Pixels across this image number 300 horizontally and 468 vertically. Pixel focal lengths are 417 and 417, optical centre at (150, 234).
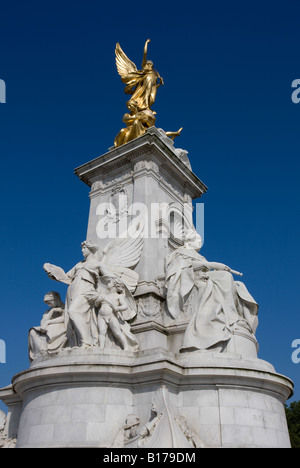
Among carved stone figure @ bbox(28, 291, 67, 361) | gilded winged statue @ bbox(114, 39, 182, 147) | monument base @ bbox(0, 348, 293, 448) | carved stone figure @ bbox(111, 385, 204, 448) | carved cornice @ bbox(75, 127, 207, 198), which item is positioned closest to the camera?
carved stone figure @ bbox(111, 385, 204, 448)

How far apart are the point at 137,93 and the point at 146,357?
1127 cm

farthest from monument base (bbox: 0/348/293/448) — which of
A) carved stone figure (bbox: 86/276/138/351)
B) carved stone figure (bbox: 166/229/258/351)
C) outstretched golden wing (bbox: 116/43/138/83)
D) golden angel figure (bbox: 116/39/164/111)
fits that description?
outstretched golden wing (bbox: 116/43/138/83)

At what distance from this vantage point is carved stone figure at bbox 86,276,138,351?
9.80 metres

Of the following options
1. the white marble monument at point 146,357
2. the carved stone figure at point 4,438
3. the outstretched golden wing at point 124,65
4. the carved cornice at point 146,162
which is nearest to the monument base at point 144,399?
the white marble monument at point 146,357

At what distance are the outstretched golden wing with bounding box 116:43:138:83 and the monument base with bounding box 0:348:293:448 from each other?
11.9 m

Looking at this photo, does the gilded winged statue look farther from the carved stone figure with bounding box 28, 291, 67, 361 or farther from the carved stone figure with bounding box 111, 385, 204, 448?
the carved stone figure with bounding box 111, 385, 204, 448

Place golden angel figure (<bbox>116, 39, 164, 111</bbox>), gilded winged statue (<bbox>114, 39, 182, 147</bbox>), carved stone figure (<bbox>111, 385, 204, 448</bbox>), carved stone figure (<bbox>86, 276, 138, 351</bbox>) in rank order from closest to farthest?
carved stone figure (<bbox>111, 385, 204, 448</bbox>)
carved stone figure (<bbox>86, 276, 138, 351</bbox>)
gilded winged statue (<bbox>114, 39, 182, 147</bbox>)
golden angel figure (<bbox>116, 39, 164, 111</bbox>)

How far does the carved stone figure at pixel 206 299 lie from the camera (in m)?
9.84

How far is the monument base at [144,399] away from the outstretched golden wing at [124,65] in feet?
39.1

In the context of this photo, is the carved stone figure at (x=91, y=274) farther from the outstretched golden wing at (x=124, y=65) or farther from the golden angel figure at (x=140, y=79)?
the outstretched golden wing at (x=124, y=65)

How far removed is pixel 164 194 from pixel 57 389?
7568 millimetres

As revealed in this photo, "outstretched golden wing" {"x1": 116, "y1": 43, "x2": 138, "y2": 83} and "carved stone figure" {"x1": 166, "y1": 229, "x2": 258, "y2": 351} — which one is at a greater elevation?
"outstretched golden wing" {"x1": 116, "y1": 43, "x2": 138, "y2": 83}
